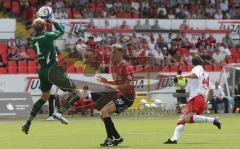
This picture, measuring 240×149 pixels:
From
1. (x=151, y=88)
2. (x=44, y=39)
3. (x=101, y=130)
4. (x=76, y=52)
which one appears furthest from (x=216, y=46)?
(x=44, y=39)

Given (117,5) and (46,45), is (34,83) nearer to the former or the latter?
(117,5)

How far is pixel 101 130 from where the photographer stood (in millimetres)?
22906

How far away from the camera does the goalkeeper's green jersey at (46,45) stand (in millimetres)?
17500

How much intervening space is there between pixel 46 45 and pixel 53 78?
83cm

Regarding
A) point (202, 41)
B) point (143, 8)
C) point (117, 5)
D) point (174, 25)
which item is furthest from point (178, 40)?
point (117, 5)

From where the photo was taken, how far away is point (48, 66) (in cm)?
1781

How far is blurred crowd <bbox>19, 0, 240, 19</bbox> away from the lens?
1577 inches

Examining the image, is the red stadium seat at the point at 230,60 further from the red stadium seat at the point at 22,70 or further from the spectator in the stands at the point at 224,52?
the red stadium seat at the point at 22,70

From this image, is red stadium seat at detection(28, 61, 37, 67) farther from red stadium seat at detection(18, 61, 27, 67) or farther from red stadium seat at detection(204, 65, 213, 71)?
red stadium seat at detection(204, 65, 213, 71)

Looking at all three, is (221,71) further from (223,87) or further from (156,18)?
(156,18)

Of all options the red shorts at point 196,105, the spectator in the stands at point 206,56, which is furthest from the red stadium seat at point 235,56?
the red shorts at point 196,105

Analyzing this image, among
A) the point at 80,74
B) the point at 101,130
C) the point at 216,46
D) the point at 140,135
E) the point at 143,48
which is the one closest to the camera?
the point at 140,135

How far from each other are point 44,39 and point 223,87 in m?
21.7

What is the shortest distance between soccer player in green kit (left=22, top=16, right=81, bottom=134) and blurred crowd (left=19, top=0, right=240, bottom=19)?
69.2 feet
